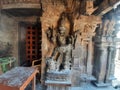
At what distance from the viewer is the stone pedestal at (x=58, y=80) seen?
10.0 feet

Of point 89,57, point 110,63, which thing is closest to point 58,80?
point 89,57

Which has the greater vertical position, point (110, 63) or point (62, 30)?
point (62, 30)

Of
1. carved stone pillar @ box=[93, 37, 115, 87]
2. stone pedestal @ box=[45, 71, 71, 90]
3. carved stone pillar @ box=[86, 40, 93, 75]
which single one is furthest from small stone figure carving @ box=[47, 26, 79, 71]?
carved stone pillar @ box=[93, 37, 115, 87]

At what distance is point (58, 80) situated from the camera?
3.11 m

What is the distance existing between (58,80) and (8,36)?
2.51m

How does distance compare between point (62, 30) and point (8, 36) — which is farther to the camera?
point (8, 36)

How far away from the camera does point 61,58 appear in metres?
3.29

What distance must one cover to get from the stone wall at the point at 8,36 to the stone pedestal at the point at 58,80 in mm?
2155

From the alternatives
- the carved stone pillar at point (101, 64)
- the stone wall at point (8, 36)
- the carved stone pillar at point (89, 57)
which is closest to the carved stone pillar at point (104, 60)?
the carved stone pillar at point (101, 64)

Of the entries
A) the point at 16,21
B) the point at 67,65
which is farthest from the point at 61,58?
the point at 16,21

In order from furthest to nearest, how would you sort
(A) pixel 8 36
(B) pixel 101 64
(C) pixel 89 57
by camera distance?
(A) pixel 8 36 → (C) pixel 89 57 → (B) pixel 101 64

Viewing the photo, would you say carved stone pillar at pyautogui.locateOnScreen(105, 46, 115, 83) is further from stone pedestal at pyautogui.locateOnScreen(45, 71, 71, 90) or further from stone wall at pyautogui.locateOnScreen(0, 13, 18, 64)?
stone wall at pyautogui.locateOnScreen(0, 13, 18, 64)

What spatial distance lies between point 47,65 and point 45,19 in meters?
1.18

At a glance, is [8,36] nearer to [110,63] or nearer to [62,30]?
[62,30]
